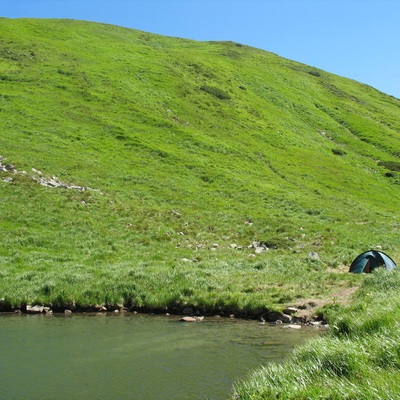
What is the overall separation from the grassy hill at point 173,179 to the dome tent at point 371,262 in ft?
3.61

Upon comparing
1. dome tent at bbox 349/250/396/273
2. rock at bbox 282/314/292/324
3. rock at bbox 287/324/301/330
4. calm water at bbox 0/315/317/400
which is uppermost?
dome tent at bbox 349/250/396/273

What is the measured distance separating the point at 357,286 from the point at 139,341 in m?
11.5

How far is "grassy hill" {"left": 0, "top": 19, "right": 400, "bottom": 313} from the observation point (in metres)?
24.8

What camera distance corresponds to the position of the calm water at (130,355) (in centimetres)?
1264

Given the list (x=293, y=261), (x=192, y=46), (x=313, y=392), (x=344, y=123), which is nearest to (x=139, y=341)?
(x=313, y=392)

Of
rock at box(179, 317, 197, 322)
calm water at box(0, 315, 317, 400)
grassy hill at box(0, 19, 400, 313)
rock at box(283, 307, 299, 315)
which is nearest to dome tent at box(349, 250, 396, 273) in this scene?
grassy hill at box(0, 19, 400, 313)

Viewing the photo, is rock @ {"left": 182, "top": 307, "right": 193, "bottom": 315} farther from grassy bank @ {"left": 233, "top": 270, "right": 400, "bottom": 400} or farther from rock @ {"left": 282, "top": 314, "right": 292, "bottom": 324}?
grassy bank @ {"left": 233, "top": 270, "right": 400, "bottom": 400}

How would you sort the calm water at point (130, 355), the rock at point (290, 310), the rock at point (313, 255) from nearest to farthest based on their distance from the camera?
the calm water at point (130, 355) < the rock at point (290, 310) < the rock at point (313, 255)

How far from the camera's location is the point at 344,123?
101 meters

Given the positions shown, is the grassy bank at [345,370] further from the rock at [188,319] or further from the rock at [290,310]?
the rock at [188,319]

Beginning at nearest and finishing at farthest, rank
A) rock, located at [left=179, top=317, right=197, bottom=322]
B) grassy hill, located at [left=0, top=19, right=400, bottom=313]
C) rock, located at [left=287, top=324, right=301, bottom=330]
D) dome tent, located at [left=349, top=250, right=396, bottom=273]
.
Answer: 1. rock, located at [left=287, top=324, right=301, bottom=330]
2. rock, located at [left=179, top=317, right=197, bottom=322]
3. grassy hill, located at [left=0, top=19, right=400, bottom=313]
4. dome tent, located at [left=349, top=250, right=396, bottom=273]

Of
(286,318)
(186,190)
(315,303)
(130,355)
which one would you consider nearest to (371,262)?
(315,303)

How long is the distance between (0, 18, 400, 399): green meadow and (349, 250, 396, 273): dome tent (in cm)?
171

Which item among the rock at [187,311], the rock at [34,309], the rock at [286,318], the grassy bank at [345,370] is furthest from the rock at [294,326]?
the rock at [34,309]
